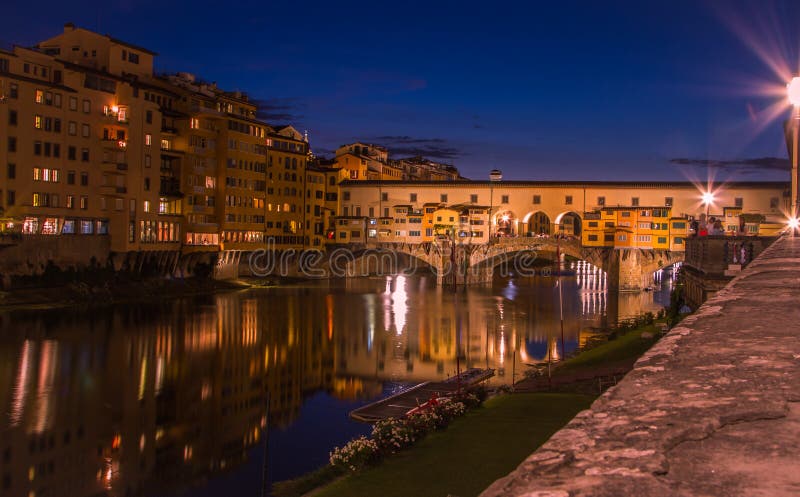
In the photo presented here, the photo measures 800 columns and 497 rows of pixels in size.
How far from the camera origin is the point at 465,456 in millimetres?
12852

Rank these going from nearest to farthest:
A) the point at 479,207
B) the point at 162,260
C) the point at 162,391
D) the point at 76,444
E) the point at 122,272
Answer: the point at 76,444, the point at 162,391, the point at 122,272, the point at 162,260, the point at 479,207

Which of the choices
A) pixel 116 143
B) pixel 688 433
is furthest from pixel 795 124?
pixel 116 143

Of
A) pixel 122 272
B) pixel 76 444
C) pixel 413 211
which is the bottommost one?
pixel 76 444

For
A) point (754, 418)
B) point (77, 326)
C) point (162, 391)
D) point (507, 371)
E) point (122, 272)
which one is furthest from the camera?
point (122, 272)

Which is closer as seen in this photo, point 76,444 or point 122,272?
point 76,444

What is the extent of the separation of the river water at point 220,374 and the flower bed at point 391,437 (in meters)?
1.58

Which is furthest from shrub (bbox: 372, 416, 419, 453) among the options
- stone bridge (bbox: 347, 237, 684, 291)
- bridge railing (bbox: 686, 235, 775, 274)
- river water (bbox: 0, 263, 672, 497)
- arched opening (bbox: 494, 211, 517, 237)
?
arched opening (bbox: 494, 211, 517, 237)

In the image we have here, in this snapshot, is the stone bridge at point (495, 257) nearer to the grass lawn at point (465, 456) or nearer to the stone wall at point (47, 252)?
the stone wall at point (47, 252)

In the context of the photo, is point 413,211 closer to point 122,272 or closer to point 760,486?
point 122,272

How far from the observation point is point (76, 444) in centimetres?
1588

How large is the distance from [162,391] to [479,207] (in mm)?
45578

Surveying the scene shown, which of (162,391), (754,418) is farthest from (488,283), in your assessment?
(754,418)

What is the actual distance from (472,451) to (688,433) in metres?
11.6

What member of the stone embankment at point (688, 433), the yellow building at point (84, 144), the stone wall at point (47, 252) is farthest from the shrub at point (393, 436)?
the yellow building at point (84, 144)
